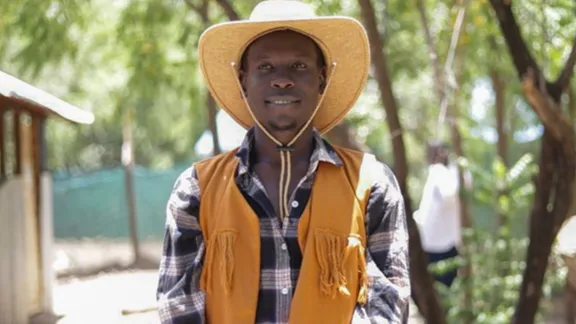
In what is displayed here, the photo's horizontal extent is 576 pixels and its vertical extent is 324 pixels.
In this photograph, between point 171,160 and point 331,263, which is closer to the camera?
point 331,263

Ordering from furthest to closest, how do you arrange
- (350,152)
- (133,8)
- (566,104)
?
(566,104) → (133,8) → (350,152)

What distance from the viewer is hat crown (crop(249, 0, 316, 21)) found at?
2793 mm

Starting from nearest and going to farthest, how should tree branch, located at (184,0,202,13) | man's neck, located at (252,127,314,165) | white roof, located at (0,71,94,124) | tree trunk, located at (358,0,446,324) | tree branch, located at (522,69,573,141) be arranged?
man's neck, located at (252,127,314,165) < tree branch, located at (522,69,573,141) < tree trunk, located at (358,0,446,324) < white roof, located at (0,71,94,124) < tree branch, located at (184,0,202,13)

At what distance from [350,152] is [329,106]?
231 mm

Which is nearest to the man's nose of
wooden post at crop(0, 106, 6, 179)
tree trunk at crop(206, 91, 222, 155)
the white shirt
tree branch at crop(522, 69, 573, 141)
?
tree branch at crop(522, 69, 573, 141)

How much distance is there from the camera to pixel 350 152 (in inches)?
114

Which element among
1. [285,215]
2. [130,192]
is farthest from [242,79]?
[130,192]

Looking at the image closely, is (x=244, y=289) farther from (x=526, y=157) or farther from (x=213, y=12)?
(x=213, y=12)

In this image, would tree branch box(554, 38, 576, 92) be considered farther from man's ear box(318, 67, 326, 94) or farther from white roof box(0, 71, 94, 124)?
white roof box(0, 71, 94, 124)

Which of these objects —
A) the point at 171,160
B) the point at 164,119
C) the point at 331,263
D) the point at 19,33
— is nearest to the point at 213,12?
the point at 19,33

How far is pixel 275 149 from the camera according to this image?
280 cm

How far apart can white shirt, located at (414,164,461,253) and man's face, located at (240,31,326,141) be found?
5545 mm

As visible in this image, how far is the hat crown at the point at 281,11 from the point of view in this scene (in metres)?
2.79

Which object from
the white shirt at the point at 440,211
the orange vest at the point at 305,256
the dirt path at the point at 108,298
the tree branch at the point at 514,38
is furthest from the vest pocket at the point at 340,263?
the white shirt at the point at 440,211
